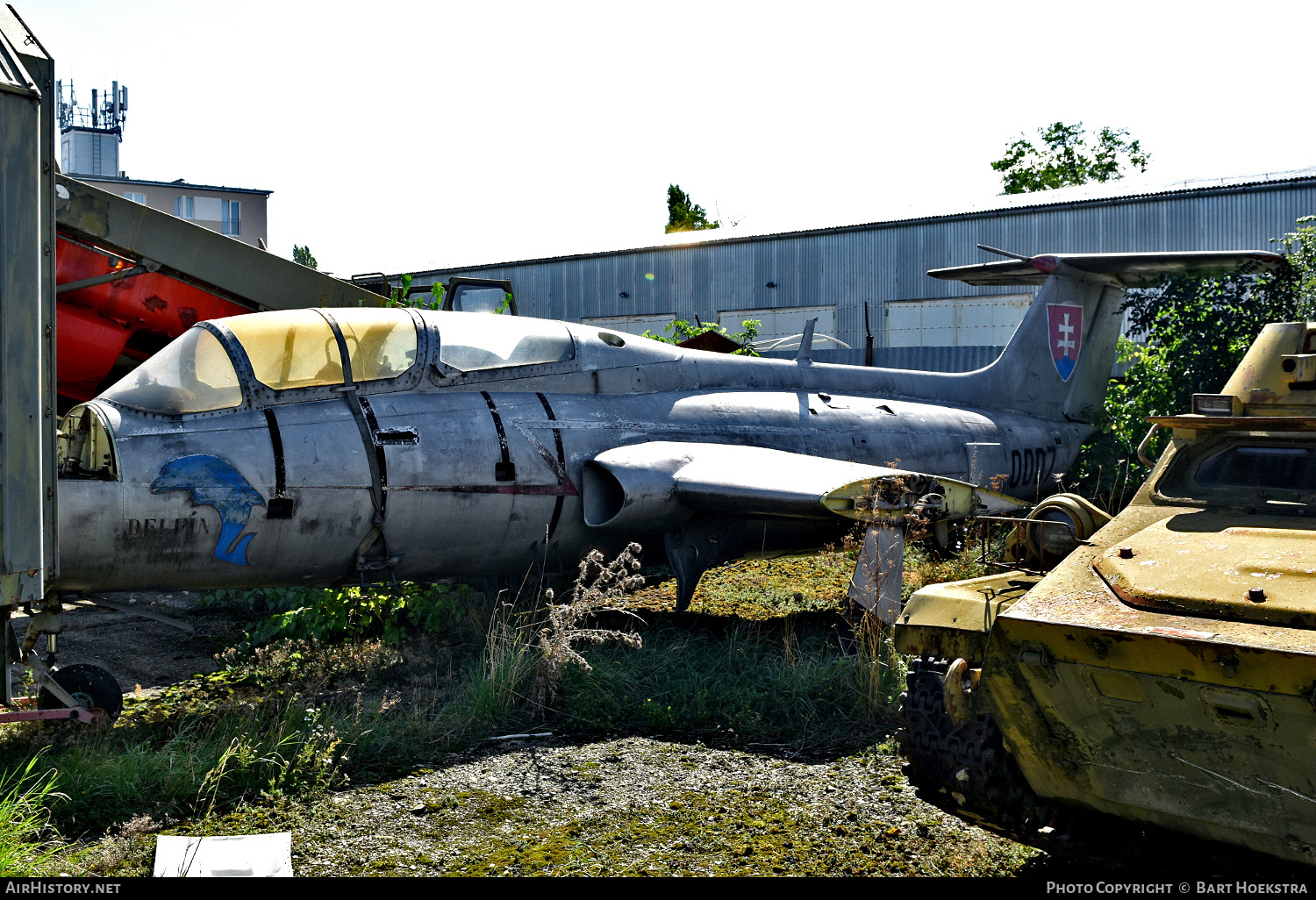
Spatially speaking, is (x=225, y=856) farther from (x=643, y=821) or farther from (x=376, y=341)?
(x=376, y=341)

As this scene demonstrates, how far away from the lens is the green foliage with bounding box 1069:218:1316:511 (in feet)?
39.5

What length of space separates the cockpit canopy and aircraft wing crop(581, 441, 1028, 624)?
127 centimetres

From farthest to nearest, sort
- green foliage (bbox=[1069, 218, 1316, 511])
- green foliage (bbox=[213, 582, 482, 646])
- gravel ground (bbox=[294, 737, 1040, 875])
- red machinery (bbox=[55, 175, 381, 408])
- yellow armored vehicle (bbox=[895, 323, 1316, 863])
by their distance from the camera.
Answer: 1. green foliage (bbox=[1069, 218, 1316, 511])
2. red machinery (bbox=[55, 175, 381, 408])
3. green foliage (bbox=[213, 582, 482, 646])
4. gravel ground (bbox=[294, 737, 1040, 875])
5. yellow armored vehicle (bbox=[895, 323, 1316, 863])

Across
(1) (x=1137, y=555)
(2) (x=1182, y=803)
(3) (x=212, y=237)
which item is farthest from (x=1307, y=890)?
(3) (x=212, y=237)

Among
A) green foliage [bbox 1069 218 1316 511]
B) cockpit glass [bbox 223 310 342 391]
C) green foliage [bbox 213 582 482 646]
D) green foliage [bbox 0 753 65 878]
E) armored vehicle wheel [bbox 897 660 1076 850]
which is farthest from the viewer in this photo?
green foliage [bbox 1069 218 1316 511]

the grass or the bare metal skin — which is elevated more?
the bare metal skin

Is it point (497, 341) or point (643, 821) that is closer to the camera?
point (643, 821)

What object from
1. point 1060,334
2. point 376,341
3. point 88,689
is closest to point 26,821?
point 88,689

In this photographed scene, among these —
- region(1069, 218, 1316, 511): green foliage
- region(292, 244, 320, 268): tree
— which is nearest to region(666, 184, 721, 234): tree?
region(292, 244, 320, 268): tree

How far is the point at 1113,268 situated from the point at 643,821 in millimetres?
9403

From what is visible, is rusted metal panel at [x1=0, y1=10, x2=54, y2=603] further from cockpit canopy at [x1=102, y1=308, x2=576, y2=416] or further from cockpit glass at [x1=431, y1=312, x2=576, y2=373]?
cockpit glass at [x1=431, y1=312, x2=576, y2=373]

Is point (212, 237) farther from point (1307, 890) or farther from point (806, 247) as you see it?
point (806, 247)

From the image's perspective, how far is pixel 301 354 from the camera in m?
6.66

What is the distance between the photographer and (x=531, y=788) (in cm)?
509
